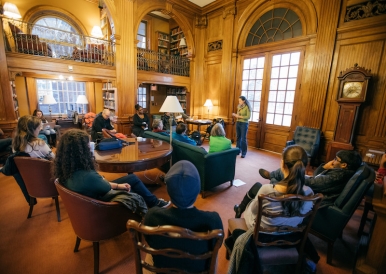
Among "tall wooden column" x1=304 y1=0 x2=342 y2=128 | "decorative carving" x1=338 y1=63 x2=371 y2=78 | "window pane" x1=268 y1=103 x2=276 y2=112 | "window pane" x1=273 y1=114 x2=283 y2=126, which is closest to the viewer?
"decorative carving" x1=338 y1=63 x2=371 y2=78

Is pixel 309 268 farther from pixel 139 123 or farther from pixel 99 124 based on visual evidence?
pixel 139 123

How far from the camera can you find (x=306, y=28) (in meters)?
4.50

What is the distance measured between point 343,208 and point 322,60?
12.6 ft

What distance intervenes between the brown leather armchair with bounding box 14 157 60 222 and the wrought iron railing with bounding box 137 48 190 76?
4.56m

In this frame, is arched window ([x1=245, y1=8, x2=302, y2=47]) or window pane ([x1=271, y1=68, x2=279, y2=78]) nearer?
arched window ([x1=245, y1=8, x2=302, y2=47])

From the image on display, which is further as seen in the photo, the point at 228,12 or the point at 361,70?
the point at 228,12

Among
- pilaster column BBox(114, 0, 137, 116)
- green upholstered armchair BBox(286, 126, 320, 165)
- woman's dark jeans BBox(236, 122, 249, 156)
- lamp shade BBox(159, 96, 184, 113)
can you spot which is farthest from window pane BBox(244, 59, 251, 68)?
lamp shade BBox(159, 96, 184, 113)

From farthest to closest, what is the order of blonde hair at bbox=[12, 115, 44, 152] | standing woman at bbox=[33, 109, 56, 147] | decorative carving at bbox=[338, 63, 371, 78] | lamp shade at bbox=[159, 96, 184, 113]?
standing woman at bbox=[33, 109, 56, 147]
decorative carving at bbox=[338, 63, 371, 78]
lamp shade at bbox=[159, 96, 184, 113]
blonde hair at bbox=[12, 115, 44, 152]

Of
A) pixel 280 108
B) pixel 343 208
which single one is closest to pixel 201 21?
pixel 280 108

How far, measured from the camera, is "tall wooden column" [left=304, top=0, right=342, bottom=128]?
158 inches

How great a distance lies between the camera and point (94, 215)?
4.59ft

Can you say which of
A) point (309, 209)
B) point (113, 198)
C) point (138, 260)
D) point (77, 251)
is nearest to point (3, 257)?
point (77, 251)

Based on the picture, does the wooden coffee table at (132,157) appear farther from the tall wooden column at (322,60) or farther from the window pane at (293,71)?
the window pane at (293,71)

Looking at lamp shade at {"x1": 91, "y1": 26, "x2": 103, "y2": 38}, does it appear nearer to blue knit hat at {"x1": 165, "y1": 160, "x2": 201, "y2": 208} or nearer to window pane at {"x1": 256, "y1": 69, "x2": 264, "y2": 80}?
window pane at {"x1": 256, "y1": 69, "x2": 264, "y2": 80}
